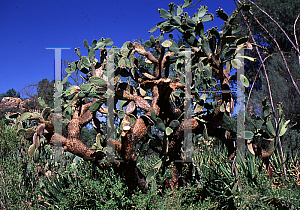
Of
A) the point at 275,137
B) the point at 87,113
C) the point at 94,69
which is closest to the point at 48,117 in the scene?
the point at 87,113

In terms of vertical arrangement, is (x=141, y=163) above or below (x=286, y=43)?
below

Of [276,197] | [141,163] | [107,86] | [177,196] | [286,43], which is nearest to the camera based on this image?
[276,197]

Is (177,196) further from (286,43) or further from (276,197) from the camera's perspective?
(286,43)

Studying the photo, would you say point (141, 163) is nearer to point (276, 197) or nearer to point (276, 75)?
point (276, 197)

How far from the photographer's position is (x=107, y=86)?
7.42 ft

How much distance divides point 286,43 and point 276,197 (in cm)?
797

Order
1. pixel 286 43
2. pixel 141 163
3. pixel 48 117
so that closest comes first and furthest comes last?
pixel 48 117 → pixel 141 163 → pixel 286 43

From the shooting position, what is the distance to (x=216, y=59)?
73.5 inches

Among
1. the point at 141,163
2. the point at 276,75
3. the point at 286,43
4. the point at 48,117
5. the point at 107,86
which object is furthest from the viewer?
the point at 286,43

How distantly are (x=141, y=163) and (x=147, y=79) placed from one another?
1.37m

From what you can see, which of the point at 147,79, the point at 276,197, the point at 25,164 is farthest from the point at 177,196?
the point at 25,164

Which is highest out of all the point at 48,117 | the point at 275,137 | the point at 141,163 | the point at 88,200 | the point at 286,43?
the point at 286,43

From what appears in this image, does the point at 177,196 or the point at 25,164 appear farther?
the point at 25,164

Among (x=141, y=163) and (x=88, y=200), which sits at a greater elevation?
(x=141, y=163)
